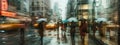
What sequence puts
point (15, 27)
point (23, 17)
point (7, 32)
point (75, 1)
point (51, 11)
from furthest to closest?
point (51, 11), point (75, 1), point (23, 17), point (15, 27), point (7, 32)

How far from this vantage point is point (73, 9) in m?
45.5

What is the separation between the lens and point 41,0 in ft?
139

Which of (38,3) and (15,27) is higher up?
(38,3)

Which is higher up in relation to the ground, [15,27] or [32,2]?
[32,2]

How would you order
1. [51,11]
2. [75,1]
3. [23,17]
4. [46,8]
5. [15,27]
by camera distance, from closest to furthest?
[15,27]
[23,17]
[75,1]
[51,11]
[46,8]

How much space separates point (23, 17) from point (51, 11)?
12.7 m

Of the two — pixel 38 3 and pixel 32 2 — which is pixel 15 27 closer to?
pixel 32 2

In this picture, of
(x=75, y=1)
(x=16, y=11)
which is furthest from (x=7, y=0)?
(x=75, y=1)

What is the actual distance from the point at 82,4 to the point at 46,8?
1537cm

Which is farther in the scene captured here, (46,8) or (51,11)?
(46,8)

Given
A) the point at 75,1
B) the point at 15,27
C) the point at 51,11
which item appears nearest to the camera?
the point at 15,27

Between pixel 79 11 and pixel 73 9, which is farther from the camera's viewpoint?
pixel 73 9

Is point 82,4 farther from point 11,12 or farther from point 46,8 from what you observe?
point 46,8

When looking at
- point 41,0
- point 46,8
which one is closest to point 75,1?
point 41,0
